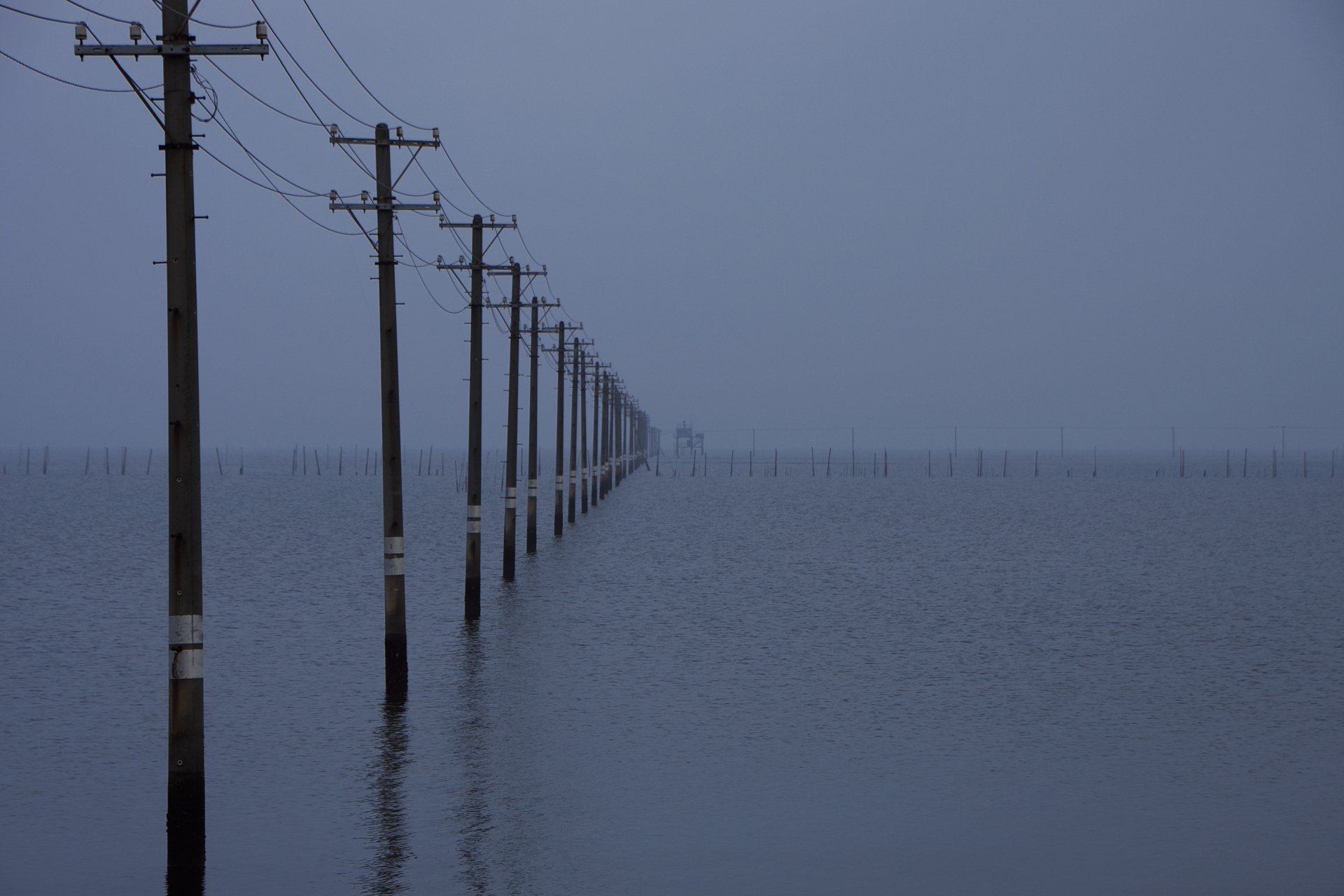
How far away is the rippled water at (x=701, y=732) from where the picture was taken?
28.2 ft

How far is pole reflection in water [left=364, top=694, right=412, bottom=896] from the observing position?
8177mm

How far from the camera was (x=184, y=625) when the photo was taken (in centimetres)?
838

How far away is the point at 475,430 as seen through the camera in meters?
21.1

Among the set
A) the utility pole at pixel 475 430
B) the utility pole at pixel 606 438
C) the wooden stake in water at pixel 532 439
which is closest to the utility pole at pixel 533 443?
the wooden stake in water at pixel 532 439

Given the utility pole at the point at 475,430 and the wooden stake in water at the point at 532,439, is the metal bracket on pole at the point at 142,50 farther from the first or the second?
the wooden stake in water at the point at 532,439

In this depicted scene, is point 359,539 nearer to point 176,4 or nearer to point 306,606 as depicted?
point 306,606

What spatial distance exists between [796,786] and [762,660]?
23.0ft

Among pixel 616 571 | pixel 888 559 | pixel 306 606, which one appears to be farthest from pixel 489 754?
pixel 888 559

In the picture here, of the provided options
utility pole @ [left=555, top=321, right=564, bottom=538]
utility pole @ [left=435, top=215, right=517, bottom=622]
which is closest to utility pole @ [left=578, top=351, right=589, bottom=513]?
utility pole @ [left=555, top=321, right=564, bottom=538]

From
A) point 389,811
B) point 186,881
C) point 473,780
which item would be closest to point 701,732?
point 473,780

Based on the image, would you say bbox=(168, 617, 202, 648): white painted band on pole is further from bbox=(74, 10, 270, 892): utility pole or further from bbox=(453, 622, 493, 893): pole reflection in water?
bbox=(453, 622, 493, 893): pole reflection in water

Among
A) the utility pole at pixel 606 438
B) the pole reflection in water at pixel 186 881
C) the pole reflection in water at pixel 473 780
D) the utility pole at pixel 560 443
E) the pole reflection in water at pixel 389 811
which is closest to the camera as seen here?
the pole reflection in water at pixel 186 881

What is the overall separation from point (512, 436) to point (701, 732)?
17.6m

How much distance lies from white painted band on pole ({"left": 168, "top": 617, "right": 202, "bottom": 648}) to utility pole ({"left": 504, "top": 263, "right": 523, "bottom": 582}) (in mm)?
19158
